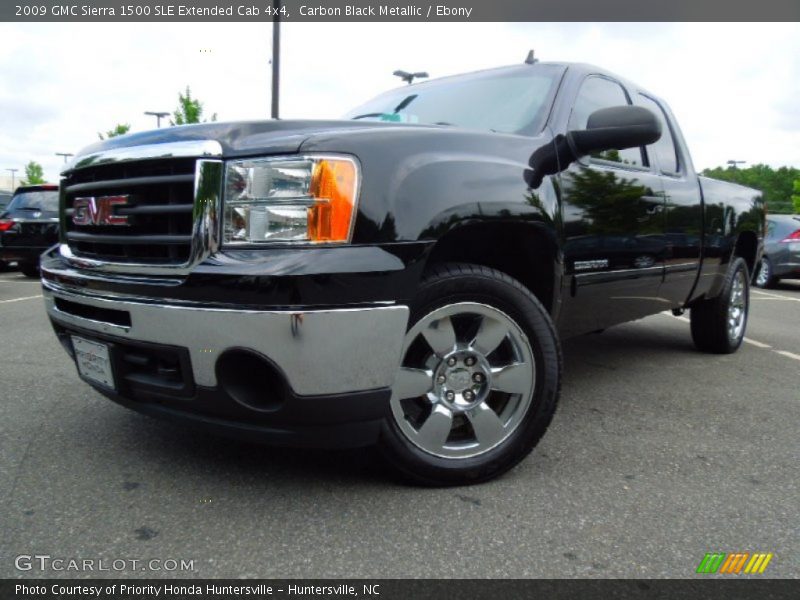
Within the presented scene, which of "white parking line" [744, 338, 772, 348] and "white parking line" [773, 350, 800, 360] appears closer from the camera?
"white parking line" [773, 350, 800, 360]

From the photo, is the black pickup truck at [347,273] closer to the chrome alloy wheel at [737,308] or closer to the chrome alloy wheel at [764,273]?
the chrome alloy wheel at [737,308]

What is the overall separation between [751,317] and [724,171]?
259 feet

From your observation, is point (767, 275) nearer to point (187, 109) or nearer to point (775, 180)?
point (187, 109)

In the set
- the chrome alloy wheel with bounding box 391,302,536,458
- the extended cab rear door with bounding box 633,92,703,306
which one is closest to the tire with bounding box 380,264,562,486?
the chrome alloy wheel with bounding box 391,302,536,458

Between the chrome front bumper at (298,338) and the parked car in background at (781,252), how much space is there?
38.9 feet

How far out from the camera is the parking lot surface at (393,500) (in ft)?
6.51

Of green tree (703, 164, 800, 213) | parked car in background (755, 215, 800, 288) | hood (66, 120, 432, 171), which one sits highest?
hood (66, 120, 432, 171)

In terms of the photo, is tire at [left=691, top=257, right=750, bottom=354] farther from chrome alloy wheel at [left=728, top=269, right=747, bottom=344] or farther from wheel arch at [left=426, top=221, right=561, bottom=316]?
wheel arch at [left=426, top=221, right=561, bottom=316]

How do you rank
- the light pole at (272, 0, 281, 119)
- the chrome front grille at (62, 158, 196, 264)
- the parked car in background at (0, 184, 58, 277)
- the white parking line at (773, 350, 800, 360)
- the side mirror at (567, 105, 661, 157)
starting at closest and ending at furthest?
1. the chrome front grille at (62, 158, 196, 264)
2. the side mirror at (567, 105, 661, 157)
3. the white parking line at (773, 350, 800, 360)
4. the parked car in background at (0, 184, 58, 277)
5. the light pole at (272, 0, 281, 119)

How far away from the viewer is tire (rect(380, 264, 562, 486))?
2361 millimetres

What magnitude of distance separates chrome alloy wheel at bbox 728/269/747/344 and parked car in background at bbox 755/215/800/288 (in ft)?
24.3

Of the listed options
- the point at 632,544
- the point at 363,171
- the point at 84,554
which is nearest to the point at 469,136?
the point at 363,171

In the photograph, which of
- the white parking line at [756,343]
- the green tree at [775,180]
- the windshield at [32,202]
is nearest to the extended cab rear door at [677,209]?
the white parking line at [756,343]

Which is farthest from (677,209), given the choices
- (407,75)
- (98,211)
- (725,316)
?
(407,75)
